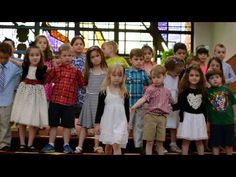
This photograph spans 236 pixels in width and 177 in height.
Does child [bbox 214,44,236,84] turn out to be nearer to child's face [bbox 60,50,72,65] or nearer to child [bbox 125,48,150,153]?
child [bbox 125,48,150,153]

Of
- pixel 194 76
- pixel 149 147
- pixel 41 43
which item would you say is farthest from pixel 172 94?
pixel 41 43

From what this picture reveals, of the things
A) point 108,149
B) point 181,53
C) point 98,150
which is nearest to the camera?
point 108,149

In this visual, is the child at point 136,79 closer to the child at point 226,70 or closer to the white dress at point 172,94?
the white dress at point 172,94

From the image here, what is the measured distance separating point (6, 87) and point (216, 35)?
9.00m

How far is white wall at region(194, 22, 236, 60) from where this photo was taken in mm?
12492

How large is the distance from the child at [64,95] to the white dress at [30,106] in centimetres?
10

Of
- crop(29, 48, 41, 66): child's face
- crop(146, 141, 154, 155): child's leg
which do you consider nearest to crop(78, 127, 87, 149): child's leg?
crop(146, 141, 154, 155): child's leg

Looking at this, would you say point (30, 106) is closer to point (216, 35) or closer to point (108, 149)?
point (108, 149)

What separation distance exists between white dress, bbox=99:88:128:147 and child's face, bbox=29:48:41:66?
2.97ft

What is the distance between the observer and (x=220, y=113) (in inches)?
228

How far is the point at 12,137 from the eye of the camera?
19.8 feet

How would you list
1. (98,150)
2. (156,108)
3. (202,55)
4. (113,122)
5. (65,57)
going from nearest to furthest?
(113,122)
(156,108)
(98,150)
(65,57)
(202,55)
